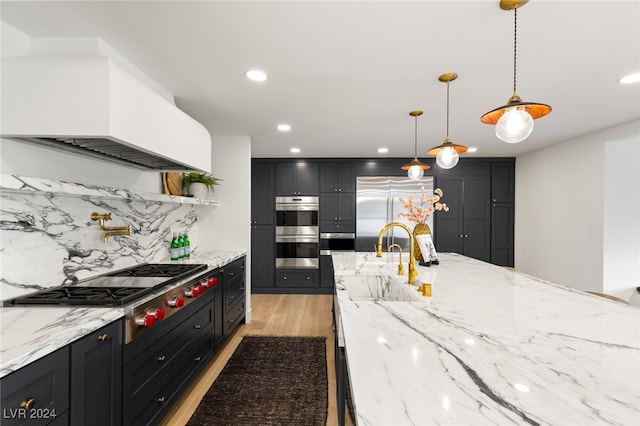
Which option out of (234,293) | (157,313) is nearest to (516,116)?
(157,313)

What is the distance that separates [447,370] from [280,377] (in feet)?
6.88

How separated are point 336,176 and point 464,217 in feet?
8.13

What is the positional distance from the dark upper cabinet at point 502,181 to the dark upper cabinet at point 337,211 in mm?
2593

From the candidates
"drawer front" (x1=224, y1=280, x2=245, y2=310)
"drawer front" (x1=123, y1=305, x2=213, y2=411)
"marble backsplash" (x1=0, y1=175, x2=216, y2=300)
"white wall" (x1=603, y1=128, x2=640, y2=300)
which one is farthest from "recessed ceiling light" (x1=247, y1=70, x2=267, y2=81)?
"white wall" (x1=603, y1=128, x2=640, y2=300)

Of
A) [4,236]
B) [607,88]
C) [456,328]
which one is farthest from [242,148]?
[607,88]

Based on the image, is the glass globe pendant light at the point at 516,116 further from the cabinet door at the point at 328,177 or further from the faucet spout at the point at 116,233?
the cabinet door at the point at 328,177

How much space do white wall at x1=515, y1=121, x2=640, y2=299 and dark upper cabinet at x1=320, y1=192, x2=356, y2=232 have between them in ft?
9.87

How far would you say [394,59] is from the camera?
1.91 m

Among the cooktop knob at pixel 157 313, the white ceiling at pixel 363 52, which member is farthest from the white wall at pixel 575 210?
the cooktop knob at pixel 157 313

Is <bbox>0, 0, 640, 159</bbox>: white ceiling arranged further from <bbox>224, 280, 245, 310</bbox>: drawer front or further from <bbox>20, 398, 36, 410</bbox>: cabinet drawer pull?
<bbox>224, 280, 245, 310</bbox>: drawer front

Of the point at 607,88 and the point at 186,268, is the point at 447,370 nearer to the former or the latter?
the point at 186,268

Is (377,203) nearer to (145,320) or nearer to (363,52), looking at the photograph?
(363,52)

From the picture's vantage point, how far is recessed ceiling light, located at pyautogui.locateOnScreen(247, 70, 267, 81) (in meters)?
2.10

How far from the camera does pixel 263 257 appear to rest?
16.9ft
